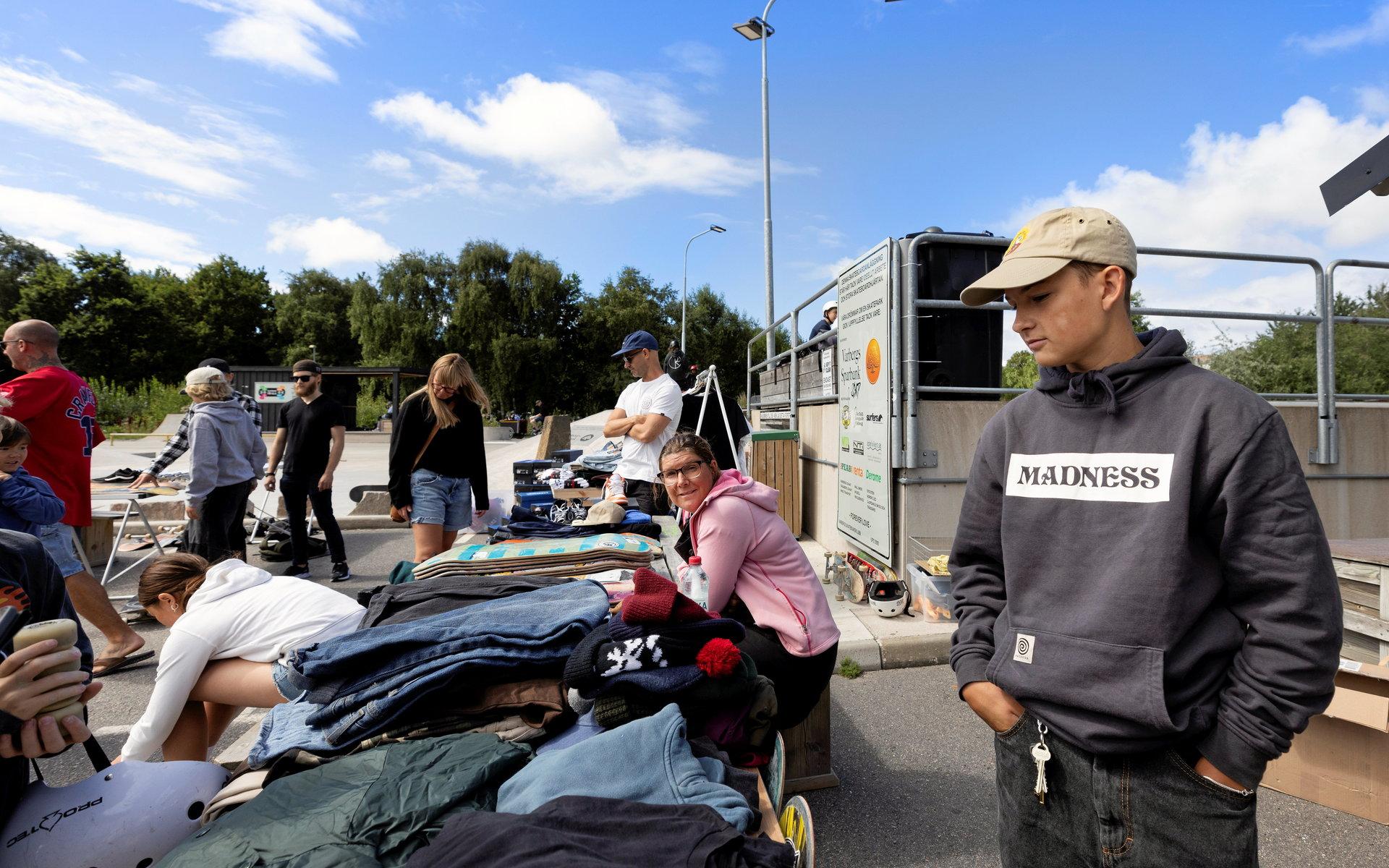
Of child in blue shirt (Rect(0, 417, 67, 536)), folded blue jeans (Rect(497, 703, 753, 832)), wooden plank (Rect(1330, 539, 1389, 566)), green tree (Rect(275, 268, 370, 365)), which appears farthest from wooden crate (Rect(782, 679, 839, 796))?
green tree (Rect(275, 268, 370, 365))

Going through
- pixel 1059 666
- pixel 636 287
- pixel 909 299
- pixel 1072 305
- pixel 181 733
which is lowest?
pixel 181 733

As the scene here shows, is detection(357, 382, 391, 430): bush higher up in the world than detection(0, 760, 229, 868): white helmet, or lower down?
higher up

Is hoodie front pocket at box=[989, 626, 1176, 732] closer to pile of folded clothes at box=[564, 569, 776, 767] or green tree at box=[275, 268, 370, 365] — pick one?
pile of folded clothes at box=[564, 569, 776, 767]

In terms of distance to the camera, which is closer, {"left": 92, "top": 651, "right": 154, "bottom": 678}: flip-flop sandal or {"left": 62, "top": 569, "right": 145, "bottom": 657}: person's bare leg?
{"left": 62, "top": 569, "right": 145, "bottom": 657}: person's bare leg

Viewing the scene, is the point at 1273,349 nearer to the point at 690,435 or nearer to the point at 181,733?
the point at 690,435

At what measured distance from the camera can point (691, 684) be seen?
2.02 metres

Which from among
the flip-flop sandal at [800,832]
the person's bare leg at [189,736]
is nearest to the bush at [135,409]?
the person's bare leg at [189,736]

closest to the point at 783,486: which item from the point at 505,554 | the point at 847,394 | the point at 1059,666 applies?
the point at 847,394

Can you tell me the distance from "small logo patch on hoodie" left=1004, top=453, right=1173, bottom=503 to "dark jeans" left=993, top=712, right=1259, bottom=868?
1.59 ft

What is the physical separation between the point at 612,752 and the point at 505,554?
1947 millimetres

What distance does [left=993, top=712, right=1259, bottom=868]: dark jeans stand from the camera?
4.39 ft

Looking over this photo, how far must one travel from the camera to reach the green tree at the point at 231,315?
47750 mm

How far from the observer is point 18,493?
388 cm

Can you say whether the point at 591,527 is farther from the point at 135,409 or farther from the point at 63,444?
the point at 135,409
